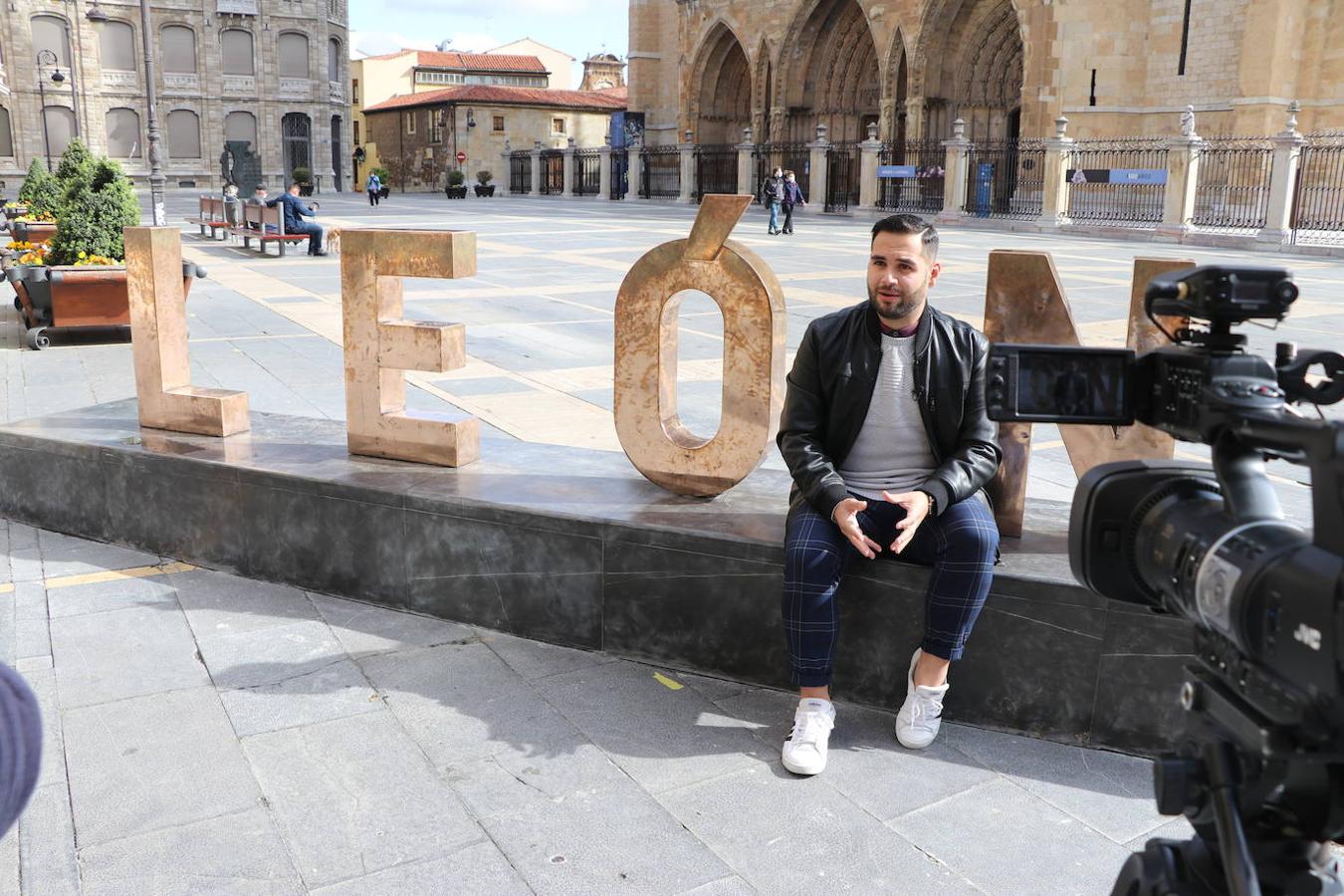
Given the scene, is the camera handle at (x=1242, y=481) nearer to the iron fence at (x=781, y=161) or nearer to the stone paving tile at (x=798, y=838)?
the stone paving tile at (x=798, y=838)

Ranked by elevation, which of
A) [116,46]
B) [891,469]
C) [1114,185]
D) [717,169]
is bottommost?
[891,469]

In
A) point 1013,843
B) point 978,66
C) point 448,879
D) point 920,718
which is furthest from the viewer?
point 978,66

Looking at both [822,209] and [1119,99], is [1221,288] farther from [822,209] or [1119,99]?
[822,209]

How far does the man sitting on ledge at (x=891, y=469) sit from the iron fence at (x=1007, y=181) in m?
25.2

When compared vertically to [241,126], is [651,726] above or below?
below

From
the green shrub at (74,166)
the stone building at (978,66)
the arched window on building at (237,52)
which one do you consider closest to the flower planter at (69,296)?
the green shrub at (74,166)

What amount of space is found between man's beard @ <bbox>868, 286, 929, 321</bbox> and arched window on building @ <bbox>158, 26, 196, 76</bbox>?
51.6m

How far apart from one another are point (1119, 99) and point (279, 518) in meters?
28.4

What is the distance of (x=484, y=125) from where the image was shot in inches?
2087


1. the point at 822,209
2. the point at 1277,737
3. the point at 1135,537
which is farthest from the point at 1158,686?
the point at 822,209

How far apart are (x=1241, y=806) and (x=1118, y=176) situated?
2481cm

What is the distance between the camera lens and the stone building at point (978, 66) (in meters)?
25.6

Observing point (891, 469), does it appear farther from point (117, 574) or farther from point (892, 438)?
point (117, 574)

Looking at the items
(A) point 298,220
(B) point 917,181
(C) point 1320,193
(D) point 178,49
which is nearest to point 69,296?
(A) point 298,220
